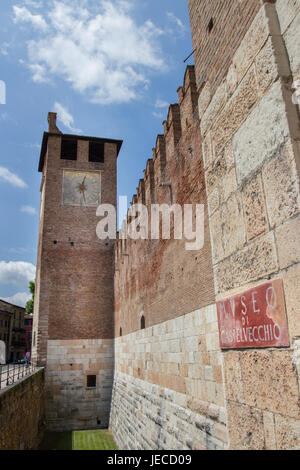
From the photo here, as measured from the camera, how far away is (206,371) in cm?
501

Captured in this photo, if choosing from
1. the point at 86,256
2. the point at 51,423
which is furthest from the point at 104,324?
the point at 51,423

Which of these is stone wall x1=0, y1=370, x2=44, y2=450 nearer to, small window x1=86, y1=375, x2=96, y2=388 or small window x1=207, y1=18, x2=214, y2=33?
small window x1=86, y1=375, x2=96, y2=388

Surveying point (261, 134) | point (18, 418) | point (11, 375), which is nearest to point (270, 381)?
point (261, 134)

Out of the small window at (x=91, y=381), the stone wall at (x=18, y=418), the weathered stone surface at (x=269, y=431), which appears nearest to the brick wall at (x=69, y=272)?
the small window at (x=91, y=381)

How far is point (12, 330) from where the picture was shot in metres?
40.6

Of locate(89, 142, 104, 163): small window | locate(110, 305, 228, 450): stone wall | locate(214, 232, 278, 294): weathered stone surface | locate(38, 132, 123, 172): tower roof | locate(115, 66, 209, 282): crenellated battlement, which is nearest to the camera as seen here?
locate(214, 232, 278, 294): weathered stone surface

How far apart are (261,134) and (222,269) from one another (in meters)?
0.86

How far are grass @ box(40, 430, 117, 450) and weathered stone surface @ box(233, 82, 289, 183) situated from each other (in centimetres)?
1155

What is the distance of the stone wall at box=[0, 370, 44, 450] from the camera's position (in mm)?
6355

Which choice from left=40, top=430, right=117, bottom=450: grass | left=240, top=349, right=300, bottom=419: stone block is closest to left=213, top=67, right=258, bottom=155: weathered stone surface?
left=240, top=349, right=300, bottom=419: stone block

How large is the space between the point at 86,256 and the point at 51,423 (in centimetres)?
678

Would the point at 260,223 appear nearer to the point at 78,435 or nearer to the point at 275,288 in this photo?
the point at 275,288

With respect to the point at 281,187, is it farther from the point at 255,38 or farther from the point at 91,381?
the point at 91,381

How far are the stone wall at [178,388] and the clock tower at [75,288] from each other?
459cm
